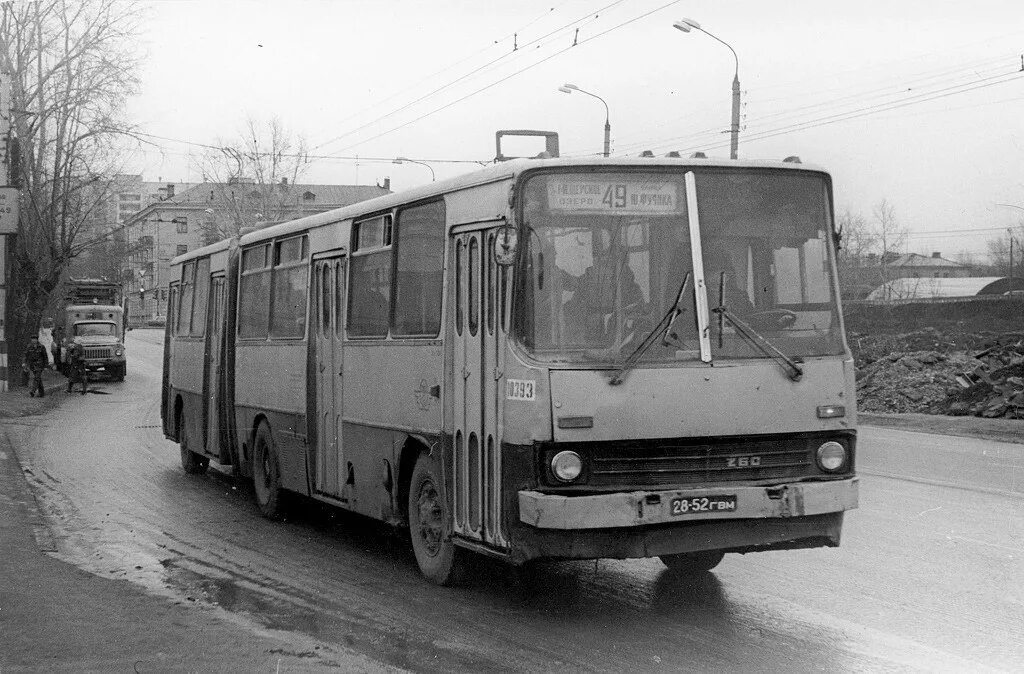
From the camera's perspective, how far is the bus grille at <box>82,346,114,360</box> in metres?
46.7

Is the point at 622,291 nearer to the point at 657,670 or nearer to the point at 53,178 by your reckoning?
the point at 657,670

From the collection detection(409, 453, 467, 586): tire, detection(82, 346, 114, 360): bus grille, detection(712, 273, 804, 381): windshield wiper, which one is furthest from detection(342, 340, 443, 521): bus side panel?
detection(82, 346, 114, 360): bus grille

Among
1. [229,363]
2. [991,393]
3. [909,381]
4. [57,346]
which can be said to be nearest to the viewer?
[229,363]

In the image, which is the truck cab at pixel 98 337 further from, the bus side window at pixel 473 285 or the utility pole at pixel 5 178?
the bus side window at pixel 473 285

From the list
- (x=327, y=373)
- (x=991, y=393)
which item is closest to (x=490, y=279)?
(x=327, y=373)

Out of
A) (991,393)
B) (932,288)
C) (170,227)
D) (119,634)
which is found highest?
(170,227)

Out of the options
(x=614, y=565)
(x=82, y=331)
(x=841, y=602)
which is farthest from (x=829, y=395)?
(x=82, y=331)

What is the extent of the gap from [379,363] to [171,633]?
3.07 meters

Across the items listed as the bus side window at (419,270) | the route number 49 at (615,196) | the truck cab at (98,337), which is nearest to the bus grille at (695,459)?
the route number 49 at (615,196)

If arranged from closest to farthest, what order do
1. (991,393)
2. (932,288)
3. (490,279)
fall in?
(490,279) → (991,393) → (932,288)

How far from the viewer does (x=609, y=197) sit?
299 inches

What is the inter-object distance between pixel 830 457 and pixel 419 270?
3207 millimetres

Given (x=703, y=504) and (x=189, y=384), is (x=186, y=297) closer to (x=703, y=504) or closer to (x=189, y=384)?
(x=189, y=384)

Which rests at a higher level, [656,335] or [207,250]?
[207,250]
